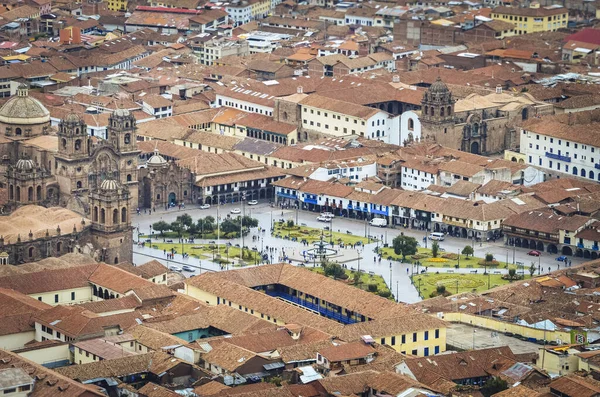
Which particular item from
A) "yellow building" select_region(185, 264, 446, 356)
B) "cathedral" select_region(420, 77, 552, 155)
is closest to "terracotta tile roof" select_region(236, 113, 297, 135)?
"cathedral" select_region(420, 77, 552, 155)

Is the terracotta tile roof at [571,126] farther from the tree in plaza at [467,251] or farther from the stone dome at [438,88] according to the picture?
the tree in plaza at [467,251]

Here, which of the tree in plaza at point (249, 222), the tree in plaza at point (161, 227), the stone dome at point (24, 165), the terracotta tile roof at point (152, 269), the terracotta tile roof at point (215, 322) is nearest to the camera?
the terracotta tile roof at point (215, 322)

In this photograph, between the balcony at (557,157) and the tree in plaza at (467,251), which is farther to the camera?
the balcony at (557,157)

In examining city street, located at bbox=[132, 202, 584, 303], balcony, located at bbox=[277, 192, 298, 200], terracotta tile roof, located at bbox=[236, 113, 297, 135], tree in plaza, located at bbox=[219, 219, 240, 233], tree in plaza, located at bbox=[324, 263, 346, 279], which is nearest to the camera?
tree in plaza, located at bbox=[324, 263, 346, 279]

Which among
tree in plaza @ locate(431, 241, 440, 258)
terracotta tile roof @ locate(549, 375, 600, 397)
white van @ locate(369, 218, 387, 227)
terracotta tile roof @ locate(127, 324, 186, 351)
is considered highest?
terracotta tile roof @ locate(549, 375, 600, 397)

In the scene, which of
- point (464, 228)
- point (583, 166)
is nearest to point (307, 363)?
point (464, 228)

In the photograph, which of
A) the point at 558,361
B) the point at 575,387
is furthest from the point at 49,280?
the point at 575,387

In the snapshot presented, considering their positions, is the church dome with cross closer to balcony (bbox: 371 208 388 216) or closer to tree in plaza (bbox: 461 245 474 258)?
balcony (bbox: 371 208 388 216)

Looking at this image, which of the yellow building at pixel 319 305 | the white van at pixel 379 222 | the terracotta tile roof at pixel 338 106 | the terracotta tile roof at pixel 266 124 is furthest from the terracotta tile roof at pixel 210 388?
the terracotta tile roof at pixel 266 124
